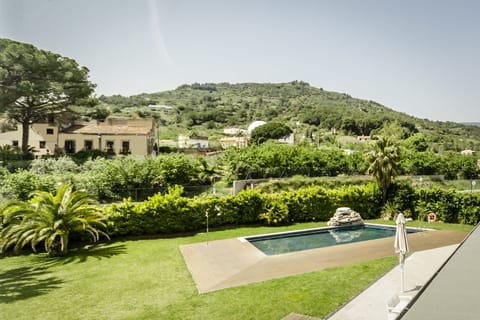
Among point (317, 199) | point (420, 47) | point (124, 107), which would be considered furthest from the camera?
point (124, 107)

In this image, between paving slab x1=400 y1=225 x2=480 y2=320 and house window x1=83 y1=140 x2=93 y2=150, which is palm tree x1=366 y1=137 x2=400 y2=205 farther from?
house window x1=83 y1=140 x2=93 y2=150

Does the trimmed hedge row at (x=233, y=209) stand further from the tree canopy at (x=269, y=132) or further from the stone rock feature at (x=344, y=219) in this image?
the tree canopy at (x=269, y=132)

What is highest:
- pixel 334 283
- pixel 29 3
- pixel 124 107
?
pixel 124 107

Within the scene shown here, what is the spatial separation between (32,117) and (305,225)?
2032cm

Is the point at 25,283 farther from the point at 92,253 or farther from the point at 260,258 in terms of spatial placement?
the point at 260,258

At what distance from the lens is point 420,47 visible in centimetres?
1625

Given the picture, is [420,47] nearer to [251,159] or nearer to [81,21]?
[251,159]

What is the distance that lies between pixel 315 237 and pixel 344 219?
257 cm

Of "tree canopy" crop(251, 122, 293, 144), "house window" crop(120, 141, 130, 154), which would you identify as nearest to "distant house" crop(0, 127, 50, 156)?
"house window" crop(120, 141, 130, 154)

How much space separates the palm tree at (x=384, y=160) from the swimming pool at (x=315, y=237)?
352 centimetres

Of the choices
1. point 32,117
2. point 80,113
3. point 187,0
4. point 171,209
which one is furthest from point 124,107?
point 187,0

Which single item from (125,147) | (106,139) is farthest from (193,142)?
(106,139)

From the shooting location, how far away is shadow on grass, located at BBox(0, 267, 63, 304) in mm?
7504

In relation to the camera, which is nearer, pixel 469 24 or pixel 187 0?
pixel 187 0
